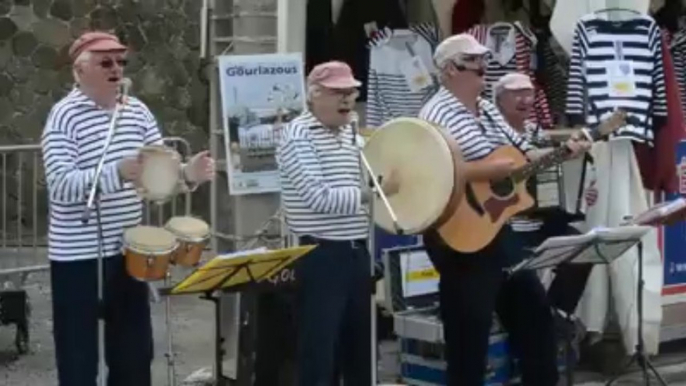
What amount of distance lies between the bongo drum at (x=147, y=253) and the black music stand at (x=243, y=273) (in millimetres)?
140

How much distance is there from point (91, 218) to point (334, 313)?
1.10 m

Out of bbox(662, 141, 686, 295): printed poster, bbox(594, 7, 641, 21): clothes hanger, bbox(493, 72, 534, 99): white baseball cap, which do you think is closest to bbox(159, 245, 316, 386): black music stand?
bbox(493, 72, 534, 99): white baseball cap

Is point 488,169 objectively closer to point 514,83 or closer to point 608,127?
point 608,127

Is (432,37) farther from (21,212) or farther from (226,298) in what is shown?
(21,212)

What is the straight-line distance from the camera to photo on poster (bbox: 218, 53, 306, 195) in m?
6.89

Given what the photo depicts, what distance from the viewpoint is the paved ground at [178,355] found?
777 centimetres

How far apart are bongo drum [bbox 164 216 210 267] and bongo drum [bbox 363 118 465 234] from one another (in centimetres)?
82

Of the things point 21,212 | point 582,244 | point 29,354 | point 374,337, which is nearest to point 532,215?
point 582,244

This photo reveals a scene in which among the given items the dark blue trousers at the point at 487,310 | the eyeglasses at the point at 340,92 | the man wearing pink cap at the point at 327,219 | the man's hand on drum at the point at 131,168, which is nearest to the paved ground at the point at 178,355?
the dark blue trousers at the point at 487,310

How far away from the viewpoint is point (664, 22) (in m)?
8.47

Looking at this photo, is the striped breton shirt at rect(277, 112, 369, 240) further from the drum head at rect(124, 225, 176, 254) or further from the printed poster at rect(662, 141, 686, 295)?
the printed poster at rect(662, 141, 686, 295)

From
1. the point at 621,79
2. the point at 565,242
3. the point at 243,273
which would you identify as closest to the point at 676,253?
the point at 621,79

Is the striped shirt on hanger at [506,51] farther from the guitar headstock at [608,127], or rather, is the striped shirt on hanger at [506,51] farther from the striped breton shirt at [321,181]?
the striped breton shirt at [321,181]

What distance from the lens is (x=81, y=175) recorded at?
541 centimetres
